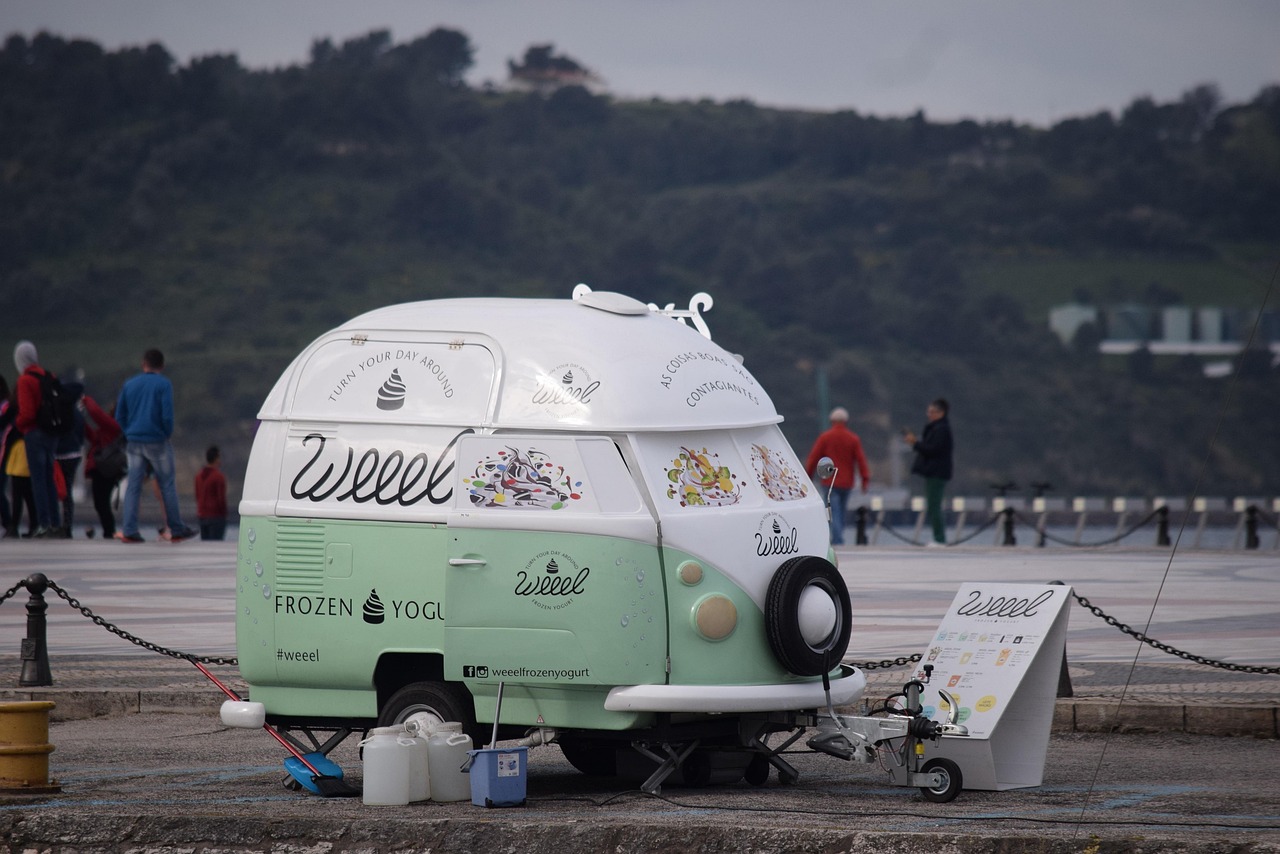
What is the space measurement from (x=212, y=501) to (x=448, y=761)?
1958cm

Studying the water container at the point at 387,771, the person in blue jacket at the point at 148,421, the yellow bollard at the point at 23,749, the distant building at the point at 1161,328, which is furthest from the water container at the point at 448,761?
the distant building at the point at 1161,328

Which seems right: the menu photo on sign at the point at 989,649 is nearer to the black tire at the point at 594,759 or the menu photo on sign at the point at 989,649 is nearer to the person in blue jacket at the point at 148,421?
the black tire at the point at 594,759

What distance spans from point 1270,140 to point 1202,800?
19669cm

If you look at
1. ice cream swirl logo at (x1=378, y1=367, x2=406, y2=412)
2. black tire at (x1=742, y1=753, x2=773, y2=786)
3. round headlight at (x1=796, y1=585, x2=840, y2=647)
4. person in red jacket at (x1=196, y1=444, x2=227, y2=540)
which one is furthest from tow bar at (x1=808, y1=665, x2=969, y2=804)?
person in red jacket at (x1=196, y1=444, x2=227, y2=540)

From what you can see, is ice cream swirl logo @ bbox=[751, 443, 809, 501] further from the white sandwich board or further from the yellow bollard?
the yellow bollard

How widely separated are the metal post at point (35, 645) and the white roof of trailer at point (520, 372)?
3935 mm

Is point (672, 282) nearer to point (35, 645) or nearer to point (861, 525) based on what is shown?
point (861, 525)

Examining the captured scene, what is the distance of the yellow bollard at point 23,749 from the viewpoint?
8961mm

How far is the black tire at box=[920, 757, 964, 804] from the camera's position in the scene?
867cm

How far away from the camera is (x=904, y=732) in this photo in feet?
28.9

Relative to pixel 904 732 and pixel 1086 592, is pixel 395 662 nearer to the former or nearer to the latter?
pixel 904 732

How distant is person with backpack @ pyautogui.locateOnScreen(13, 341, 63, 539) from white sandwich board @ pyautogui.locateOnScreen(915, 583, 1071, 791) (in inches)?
606

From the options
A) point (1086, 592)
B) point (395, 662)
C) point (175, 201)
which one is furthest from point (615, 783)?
point (175, 201)

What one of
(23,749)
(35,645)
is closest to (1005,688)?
(23,749)
